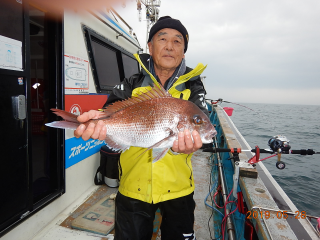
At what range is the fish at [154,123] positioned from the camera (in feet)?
5.99

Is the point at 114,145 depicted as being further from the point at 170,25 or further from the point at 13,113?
the point at 170,25

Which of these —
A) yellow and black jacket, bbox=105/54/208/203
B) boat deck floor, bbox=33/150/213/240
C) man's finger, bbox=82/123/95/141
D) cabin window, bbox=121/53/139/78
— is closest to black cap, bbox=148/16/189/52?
yellow and black jacket, bbox=105/54/208/203

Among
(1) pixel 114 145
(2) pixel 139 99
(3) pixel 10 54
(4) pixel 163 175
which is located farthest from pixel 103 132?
(3) pixel 10 54

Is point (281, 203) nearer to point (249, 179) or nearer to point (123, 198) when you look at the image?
point (249, 179)

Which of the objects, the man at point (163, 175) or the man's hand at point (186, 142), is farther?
the man at point (163, 175)

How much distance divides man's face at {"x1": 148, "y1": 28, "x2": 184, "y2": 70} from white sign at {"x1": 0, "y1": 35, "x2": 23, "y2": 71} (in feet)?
5.12

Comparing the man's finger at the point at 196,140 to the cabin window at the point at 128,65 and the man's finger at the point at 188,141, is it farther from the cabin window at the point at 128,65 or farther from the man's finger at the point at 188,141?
the cabin window at the point at 128,65

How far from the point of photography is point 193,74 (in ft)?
6.93

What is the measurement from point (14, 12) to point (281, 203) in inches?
160

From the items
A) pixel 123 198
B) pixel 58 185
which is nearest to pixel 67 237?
pixel 58 185

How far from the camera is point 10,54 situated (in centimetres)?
198

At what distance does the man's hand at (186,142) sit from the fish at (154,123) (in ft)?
0.20

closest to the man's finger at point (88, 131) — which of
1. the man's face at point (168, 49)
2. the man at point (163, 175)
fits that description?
the man at point (163, 175)

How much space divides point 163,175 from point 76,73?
95.9 inches
